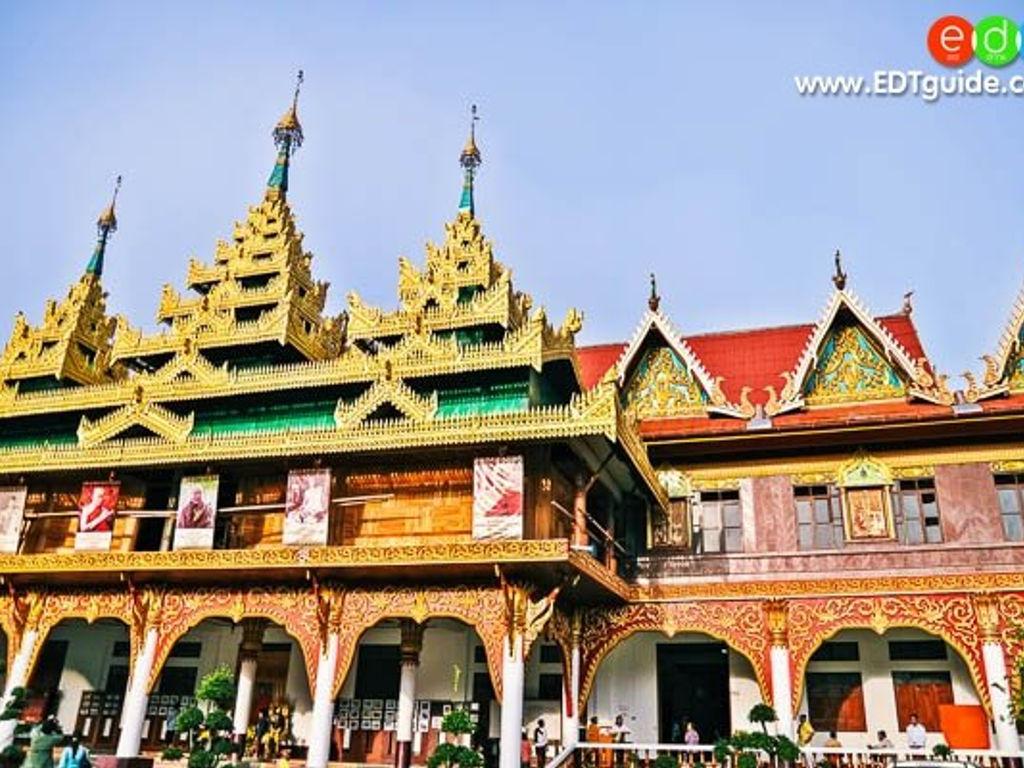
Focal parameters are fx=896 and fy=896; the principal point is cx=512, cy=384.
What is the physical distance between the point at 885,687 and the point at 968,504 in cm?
393

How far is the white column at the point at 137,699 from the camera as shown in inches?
664

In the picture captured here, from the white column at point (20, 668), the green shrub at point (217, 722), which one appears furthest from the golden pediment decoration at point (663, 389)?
the white column at point (20, 668)

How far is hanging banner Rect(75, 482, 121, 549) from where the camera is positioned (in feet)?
60.1

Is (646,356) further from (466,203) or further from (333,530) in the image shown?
(333,530)

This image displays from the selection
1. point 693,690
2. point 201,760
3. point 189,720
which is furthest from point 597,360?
point 201,760

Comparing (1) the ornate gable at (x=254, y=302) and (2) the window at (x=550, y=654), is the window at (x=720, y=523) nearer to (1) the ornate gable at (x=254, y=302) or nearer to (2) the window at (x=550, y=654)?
(2) the window at (x=550, y=654)

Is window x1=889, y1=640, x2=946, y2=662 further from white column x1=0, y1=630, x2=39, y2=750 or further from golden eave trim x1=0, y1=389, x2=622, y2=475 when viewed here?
white column x1=0, y1=630, x2=39, y2=750

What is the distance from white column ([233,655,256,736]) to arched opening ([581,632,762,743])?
7000 millimetres

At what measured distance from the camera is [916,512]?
17.8 m

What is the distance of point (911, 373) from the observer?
60.8ft

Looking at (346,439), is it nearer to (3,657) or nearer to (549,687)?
(549,687)

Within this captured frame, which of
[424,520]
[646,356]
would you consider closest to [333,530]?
[424,520]

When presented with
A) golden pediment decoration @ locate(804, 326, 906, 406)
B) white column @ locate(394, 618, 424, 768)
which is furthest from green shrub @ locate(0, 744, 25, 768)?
golden pediment decoration @ locate(804, 326, 906, 406)

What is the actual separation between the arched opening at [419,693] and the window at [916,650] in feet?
22.3
